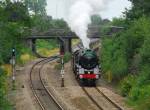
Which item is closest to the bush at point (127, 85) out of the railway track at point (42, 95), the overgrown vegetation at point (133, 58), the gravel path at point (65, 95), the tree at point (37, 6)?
the overgrown vegetation at point (133, 58)

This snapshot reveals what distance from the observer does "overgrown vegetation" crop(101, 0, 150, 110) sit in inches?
1273

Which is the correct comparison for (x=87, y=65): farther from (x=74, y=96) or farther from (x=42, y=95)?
(x=42, y=95)

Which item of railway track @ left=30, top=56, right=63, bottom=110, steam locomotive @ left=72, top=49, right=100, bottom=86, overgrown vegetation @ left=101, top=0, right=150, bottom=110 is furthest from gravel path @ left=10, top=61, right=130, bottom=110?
overgrown vegetation @ left=101, top=0, right=150, bottom=110

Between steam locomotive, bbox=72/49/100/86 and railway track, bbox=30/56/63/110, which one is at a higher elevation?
steam locomotive, bbox=72/49/100/86

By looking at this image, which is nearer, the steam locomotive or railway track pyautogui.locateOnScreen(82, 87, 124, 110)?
railway track pyautogui.locateOnScreen(82, 87, 124, 110)

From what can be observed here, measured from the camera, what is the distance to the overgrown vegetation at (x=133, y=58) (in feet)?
106

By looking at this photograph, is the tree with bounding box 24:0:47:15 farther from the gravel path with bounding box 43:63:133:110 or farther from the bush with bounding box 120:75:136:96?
the bush with bounding box 120:75:136:96

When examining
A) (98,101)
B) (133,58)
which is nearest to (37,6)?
(133,58)

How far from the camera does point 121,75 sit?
134ft

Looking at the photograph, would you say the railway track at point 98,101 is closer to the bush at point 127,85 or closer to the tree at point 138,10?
the bush at point 127,85

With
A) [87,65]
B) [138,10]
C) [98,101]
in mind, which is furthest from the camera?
[138,10]

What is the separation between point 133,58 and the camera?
40688mm

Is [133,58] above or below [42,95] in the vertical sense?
above

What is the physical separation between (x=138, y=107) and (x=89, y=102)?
4415 mm
